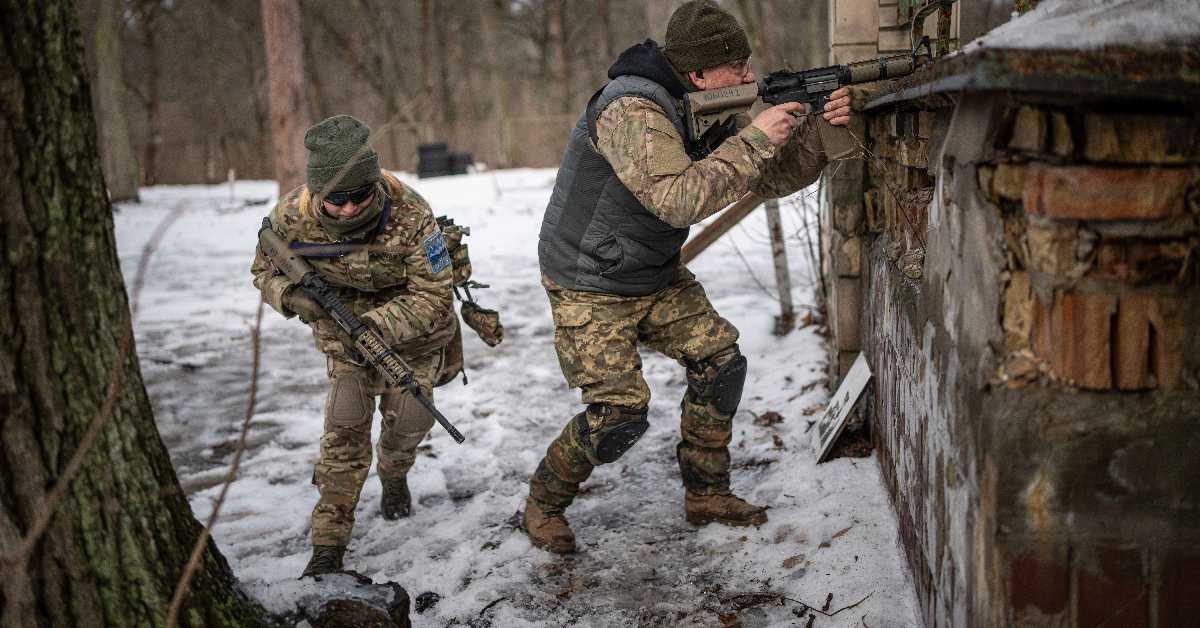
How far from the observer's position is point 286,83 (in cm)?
1332

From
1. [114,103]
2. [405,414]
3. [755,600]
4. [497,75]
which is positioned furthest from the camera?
[497,75]

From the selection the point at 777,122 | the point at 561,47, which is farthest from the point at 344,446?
the point at 561,47

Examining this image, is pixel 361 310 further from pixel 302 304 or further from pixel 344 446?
pixel 344 446

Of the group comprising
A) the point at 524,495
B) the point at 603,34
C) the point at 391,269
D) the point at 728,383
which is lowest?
the point at 524,495

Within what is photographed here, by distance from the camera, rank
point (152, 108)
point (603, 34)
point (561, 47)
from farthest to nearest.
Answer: point (152, 108), point (561, 47), point (603, 34)

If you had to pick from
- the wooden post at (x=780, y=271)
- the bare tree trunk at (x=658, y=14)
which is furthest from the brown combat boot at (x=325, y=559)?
the bare tree trunk at (x=658, y=14)

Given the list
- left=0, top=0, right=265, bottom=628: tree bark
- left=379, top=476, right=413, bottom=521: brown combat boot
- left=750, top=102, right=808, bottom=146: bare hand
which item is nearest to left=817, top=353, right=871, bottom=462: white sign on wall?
left=750, top=102, right=808, bottom=146: bare hand

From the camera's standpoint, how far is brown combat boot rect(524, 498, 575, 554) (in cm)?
353

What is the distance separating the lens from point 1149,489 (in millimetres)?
1885

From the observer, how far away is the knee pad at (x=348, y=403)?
3.49 metres

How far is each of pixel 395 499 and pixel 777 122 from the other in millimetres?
2191

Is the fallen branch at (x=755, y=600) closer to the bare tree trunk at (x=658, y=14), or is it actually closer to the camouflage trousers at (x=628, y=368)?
the camouflage trousers at (x=628, y=368)

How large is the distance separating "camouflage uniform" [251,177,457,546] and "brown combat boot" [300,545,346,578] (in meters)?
0.02

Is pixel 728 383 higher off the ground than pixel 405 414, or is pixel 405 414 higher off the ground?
pixel 728 383
